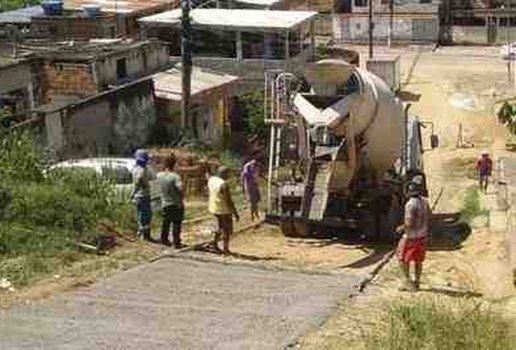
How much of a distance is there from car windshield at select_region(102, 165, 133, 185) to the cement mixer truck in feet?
9.01

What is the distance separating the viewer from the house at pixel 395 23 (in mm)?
64562

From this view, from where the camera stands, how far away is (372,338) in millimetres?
10273

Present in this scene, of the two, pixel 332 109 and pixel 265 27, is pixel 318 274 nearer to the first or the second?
pixel 332 109

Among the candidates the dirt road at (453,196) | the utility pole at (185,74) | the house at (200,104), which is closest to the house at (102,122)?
the house at (200,104)

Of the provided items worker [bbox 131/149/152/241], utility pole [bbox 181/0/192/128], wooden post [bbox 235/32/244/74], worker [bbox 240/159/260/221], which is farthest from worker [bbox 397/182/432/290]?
wooden post [bbox 235/32/244/74]

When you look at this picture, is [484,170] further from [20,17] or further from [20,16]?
[20,16]

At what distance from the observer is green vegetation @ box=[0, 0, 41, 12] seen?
61.4 m

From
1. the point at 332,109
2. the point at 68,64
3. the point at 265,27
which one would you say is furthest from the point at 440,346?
the point at 265,27

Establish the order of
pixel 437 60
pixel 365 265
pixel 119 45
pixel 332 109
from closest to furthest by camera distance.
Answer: pixel 365 265
pixel 332 109
pixel 119 45
pixel 437 60

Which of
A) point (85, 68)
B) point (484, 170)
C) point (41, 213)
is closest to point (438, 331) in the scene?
point (41, 213)

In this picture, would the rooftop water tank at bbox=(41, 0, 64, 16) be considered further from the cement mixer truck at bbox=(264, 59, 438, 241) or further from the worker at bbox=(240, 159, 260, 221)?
the cement mixer truck at bbox=(264, 59, 438, 241)

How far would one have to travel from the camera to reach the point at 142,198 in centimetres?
1631

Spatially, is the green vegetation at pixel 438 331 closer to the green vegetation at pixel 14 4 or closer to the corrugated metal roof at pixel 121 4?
the corrugated metal roof at pixel 121 4

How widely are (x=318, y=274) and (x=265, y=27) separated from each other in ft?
90.2
